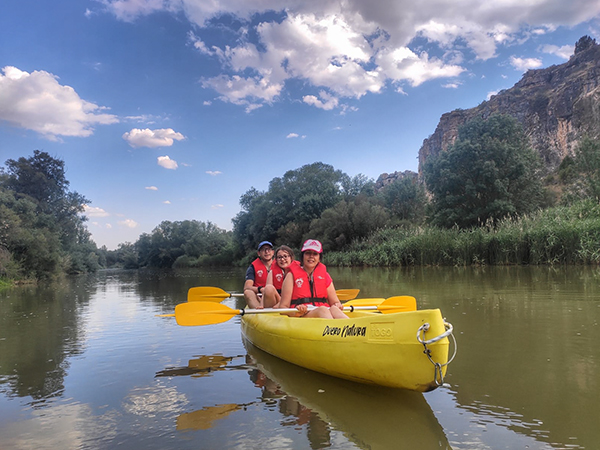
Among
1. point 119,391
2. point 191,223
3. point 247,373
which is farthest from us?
point 191,223

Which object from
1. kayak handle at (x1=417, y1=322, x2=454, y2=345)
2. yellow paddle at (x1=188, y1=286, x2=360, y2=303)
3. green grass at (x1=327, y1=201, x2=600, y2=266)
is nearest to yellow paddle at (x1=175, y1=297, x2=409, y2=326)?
yellow paddle at (x1=188, y1=286, x2=360, y2=303)

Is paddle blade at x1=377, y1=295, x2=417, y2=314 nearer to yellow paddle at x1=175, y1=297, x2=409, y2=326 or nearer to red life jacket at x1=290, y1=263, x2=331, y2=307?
yellow paddle at x1=175, y1=297, x2=409, y2=326

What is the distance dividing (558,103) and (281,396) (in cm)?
7010

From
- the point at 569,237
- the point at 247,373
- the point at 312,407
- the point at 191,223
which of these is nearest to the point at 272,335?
the point at 247,373

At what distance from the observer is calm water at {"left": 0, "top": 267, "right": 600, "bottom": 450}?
265cm

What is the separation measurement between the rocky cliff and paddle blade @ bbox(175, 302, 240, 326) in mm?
44164

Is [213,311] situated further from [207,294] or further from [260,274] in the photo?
[207,294]

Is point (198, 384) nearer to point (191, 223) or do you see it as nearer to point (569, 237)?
point (569, 237)

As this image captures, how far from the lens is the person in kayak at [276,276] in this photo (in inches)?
211

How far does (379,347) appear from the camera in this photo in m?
3.14

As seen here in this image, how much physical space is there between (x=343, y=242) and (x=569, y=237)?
1844 centimetres

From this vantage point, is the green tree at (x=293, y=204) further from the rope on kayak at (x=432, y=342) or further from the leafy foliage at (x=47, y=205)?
the rope on kayak at (x=432, y=342)

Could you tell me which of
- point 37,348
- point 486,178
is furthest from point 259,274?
point 486,178

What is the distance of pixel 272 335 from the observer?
460 centimetres
